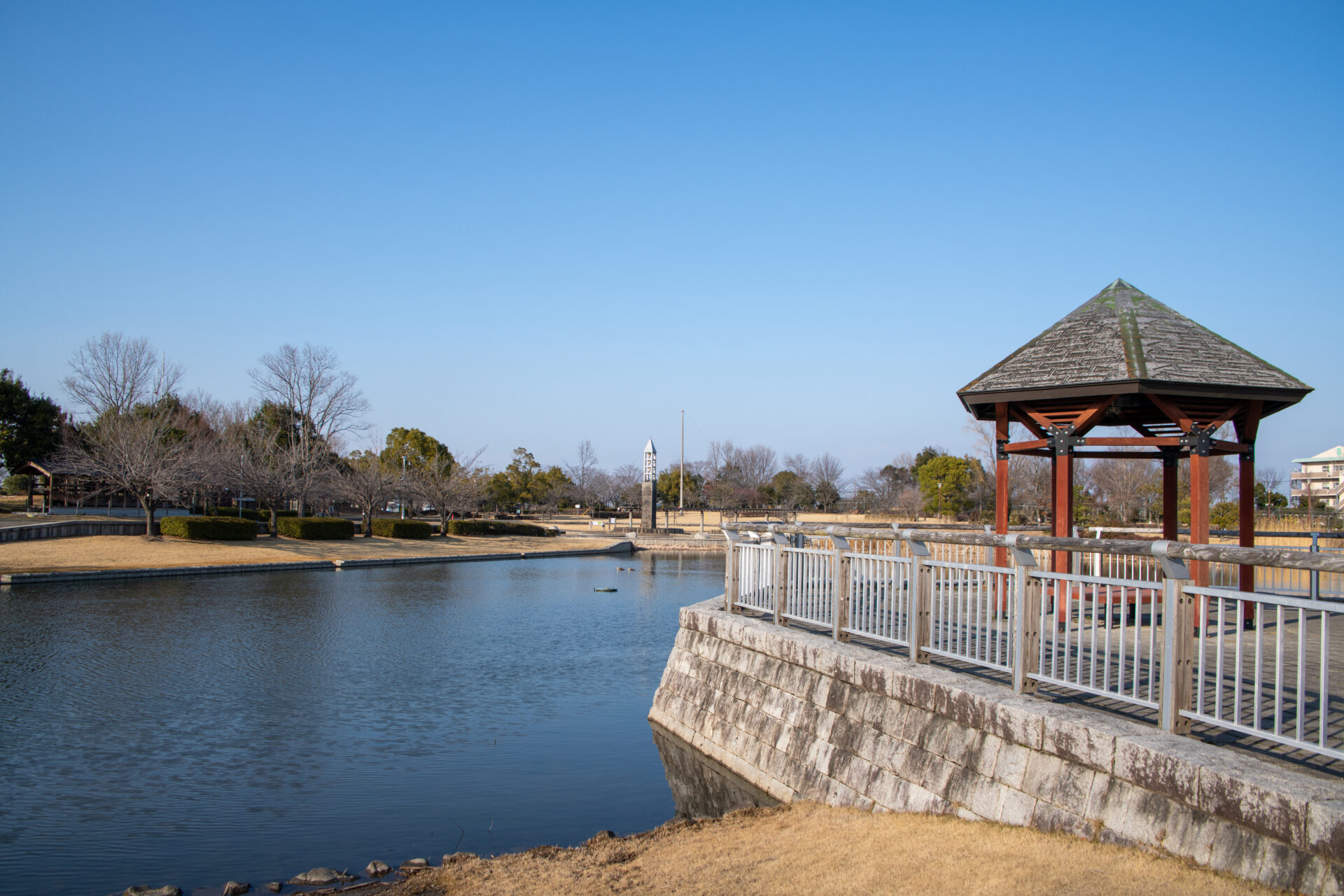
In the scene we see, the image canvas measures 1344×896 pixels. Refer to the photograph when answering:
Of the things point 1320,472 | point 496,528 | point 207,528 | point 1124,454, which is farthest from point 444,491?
point 1320,472

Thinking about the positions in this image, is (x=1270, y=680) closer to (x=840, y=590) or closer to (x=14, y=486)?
(x=840, y=590)

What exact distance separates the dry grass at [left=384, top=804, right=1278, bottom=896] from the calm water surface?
1.20 metres

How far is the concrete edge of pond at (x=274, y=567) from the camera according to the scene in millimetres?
25938

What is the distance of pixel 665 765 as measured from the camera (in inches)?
385

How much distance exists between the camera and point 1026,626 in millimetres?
5980

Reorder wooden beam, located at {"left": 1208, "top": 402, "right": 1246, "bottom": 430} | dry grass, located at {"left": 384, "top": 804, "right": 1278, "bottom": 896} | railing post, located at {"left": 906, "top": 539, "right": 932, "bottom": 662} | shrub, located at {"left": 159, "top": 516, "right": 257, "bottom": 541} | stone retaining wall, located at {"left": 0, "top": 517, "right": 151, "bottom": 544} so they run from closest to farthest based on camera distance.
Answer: dry grass, located at {"left": 384, "top": 804, "right": 1278, "bottom": 896} → railing post, located at {"left": 906, "top": 539, "right": 932, "bottom": 662} → wooden beam, located at {"left": 1208, "top": 402, "right": 1246, "bottom": 430} → stone retaining wall, located at {"left": 0, "top": 517, "right": 151, "bottom": 544} → shrub, located at {"left": 159, "top": 516, "right": 257, "bottom": 541}

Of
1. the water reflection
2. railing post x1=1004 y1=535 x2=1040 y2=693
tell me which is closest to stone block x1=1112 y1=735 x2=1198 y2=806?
railing post x1=1004 y1=535 x2=1040 y2=693

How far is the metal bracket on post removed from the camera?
9.50 m

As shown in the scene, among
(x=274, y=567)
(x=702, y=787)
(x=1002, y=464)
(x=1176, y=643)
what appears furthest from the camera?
(x=274, y=567)

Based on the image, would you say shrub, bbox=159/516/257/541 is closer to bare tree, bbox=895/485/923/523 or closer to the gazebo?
the gazebo

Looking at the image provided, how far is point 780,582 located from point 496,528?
148 ft

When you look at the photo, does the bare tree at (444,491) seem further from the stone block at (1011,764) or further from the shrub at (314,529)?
the stone block at (1011,764)

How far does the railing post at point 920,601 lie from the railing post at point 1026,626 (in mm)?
1090

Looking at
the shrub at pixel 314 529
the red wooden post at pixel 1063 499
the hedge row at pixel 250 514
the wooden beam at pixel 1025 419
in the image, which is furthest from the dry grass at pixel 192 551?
the red wooden post at pixel 1063 499
